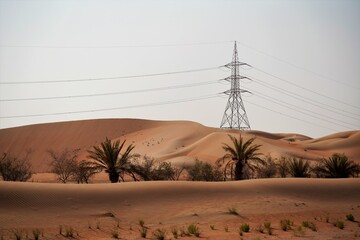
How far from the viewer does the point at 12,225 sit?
18312 millimetres

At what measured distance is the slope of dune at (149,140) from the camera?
7294 centimetres

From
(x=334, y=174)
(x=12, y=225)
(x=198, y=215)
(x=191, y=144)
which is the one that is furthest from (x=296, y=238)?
(x=191, y=144)

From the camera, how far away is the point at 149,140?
3548 inches

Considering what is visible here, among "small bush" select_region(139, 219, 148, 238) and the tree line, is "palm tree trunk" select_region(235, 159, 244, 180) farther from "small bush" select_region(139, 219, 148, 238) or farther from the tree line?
"small bush" select_region(139, 219, 148, 238)

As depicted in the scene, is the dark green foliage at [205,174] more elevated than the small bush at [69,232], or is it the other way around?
the dark green foliage at [205,174]

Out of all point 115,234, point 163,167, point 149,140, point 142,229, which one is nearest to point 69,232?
point 115,234

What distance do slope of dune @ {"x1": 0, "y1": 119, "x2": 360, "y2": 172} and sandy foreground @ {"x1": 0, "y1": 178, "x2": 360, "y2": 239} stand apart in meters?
37.0

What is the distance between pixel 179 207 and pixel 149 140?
67170mm

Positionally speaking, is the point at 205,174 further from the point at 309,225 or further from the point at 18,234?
the point at 18,234

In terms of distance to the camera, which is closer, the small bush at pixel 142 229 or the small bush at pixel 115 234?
the small bush at pixel 115 234

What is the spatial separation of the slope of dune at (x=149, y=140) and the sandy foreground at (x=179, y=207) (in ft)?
121

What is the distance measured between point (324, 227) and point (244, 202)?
5350 mm

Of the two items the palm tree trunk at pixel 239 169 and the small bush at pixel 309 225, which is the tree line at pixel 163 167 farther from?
the small bush at pixel 309 225

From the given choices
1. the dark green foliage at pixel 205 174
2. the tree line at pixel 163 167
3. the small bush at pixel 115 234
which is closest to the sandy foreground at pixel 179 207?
the small bush at pixel 115 234
